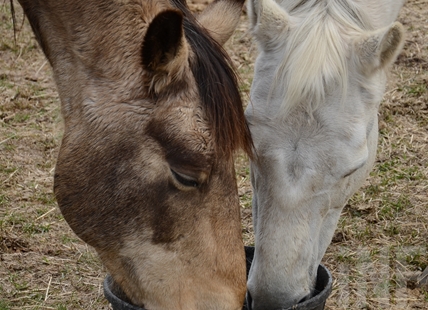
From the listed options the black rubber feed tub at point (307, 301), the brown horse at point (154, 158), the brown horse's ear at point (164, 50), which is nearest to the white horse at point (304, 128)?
the black rubber feed tub at point (307, 301)

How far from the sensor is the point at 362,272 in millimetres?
4168

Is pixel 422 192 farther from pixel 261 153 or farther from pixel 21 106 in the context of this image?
pixel 21 106

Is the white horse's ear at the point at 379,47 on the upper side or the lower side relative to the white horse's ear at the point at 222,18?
lower

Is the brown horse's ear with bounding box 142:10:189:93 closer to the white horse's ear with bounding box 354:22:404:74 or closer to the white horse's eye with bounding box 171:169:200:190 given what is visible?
the white horse's eye with bounding box 171:169:200:190

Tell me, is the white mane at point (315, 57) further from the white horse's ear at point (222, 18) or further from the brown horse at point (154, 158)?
the brown horse at point (154, 158)

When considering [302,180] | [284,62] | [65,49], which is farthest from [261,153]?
A: [65,49]

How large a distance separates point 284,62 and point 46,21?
1.06 m

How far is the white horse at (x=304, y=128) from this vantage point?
2.93 metres

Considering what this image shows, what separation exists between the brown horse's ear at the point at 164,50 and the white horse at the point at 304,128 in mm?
637

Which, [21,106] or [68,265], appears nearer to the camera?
[68,265]

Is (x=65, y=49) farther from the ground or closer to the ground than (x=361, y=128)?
farther from the ground

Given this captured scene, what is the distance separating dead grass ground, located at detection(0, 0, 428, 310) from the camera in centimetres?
398

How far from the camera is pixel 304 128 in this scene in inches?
117

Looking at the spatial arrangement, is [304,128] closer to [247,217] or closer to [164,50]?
[164,50]
